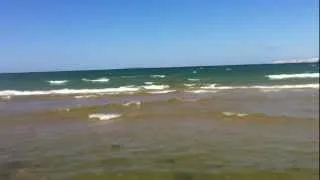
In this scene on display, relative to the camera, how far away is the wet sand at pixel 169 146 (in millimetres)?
6039

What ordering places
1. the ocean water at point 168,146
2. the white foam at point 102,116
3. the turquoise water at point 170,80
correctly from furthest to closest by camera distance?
the turquoise water at point 170,80 < the white foam at point 102,116 < the ocean water at point 168,146

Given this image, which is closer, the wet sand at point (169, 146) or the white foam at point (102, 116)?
the wet sand at point (169, 146)

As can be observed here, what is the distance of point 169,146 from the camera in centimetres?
779

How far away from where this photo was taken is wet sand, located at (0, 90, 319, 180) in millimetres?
6039

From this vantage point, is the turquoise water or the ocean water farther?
the turquoise water

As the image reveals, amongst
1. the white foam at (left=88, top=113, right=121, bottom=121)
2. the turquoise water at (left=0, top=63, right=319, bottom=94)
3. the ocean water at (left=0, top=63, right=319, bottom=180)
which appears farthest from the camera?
the turquoise water at (left=0, top=63, right=319, bottom=94)

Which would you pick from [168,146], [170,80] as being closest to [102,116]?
[168,146]

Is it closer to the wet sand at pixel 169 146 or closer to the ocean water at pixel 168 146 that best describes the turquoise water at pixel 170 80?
the ocean water at pixel 168 146

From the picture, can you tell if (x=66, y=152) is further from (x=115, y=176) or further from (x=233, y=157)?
(x=233, y=157)

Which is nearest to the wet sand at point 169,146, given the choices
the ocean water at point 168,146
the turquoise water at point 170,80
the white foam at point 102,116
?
the ocean water at point 168,146

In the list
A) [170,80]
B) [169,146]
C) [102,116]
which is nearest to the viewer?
[169,146]

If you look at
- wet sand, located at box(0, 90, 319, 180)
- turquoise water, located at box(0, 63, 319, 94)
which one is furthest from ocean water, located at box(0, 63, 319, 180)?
turquoise water, located at box(0, 63, 319, 94)

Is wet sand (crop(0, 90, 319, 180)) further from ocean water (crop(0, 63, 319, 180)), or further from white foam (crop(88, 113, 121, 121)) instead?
white foam (crop(88, 113, 121, 121))

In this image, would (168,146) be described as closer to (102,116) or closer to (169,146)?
(169,146)
